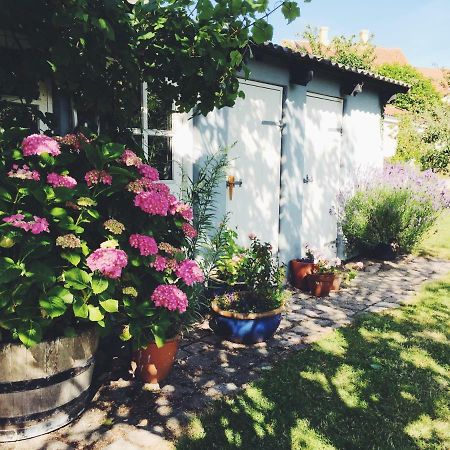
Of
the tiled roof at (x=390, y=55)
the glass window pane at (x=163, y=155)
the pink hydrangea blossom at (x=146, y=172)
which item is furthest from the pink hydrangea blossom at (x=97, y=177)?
the tiled roof at (x=390, y=55)

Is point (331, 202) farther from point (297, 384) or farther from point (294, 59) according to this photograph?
point (297, 384)

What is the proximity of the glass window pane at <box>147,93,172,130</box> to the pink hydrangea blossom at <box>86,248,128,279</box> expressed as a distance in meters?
2.60

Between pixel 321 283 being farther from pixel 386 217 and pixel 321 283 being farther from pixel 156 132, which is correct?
pixel 156 132

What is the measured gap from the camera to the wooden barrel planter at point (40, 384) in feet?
9.80

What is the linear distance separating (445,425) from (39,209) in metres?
3.31

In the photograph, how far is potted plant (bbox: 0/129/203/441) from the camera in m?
2.79

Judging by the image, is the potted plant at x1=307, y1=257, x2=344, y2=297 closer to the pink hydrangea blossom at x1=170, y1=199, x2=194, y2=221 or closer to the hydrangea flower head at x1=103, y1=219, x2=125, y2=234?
the pink hydrangea blossom at x1=170, y1=199, x2=194, y2=221

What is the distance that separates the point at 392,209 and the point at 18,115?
675cm

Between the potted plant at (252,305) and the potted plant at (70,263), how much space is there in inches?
57.0

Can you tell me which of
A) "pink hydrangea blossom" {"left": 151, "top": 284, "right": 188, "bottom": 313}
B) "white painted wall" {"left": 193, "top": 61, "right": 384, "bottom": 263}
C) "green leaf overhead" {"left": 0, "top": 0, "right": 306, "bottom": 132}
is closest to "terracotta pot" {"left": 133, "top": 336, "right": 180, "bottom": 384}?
"pink hydrangea blossom" {"left": 151, "top": 284, "right": 188, "bottom": 313}

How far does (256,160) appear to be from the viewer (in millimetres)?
6762

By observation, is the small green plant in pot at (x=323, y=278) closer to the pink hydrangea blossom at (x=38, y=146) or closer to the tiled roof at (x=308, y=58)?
the tiled roof at (x=308, y=58)

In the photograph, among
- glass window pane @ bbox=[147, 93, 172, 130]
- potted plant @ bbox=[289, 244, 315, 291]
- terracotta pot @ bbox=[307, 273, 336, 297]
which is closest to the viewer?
glass window pane @ bbox=[147, 93, 172, 130]

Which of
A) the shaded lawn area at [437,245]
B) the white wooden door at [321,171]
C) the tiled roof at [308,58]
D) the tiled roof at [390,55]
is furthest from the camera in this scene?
the tiled roof at [390,55]
